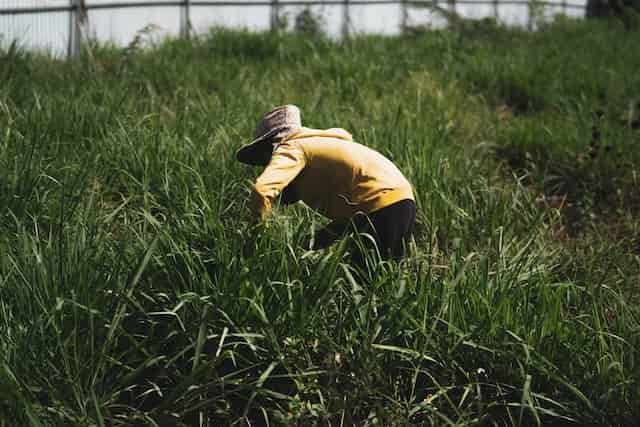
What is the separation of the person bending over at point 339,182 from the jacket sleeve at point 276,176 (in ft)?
0.10

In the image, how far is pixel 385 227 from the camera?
3.70 m

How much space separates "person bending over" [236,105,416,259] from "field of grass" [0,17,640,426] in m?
0.11

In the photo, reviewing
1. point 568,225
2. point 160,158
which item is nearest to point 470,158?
point 568,225

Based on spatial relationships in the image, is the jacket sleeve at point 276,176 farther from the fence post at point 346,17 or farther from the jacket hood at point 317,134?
the fence post at point 346,17

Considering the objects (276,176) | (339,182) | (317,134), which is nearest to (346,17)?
(317,134)

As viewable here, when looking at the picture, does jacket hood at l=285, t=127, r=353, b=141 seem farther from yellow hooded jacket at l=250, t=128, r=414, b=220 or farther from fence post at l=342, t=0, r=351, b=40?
fence post at l=342, t=0, r=351, b=40

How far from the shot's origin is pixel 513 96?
8023 millimetres

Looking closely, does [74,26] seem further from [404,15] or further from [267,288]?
[404,15]

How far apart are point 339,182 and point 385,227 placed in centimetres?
27

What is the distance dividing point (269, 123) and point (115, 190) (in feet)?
3.20

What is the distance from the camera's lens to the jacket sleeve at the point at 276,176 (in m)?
3.28

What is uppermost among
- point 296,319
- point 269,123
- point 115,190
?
point 269,123

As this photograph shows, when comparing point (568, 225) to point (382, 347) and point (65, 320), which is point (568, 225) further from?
point (65, 320)

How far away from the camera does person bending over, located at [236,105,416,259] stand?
365 centimetres
